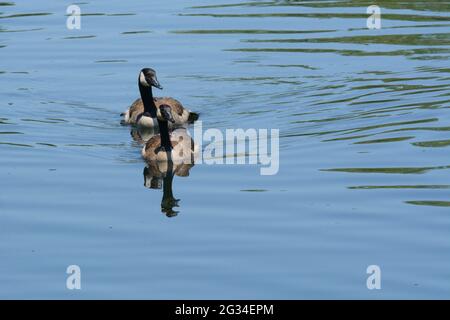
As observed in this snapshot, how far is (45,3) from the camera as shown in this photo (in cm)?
3005

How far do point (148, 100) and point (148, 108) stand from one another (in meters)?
0.14

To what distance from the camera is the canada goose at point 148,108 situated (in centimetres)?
2206

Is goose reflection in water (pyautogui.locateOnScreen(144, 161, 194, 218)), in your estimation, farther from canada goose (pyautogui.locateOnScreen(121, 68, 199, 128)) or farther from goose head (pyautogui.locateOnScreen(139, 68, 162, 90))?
goose head (pyautogui.locateOnScreen(139, 68, 162, 90))

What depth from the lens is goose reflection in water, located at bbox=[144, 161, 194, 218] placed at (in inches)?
673

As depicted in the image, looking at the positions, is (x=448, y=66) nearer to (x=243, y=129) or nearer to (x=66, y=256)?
(x=243, y=129)

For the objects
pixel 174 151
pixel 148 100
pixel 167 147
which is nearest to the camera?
pixel 174 151

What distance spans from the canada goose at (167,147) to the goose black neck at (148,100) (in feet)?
7.42

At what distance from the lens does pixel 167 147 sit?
2014 cm
